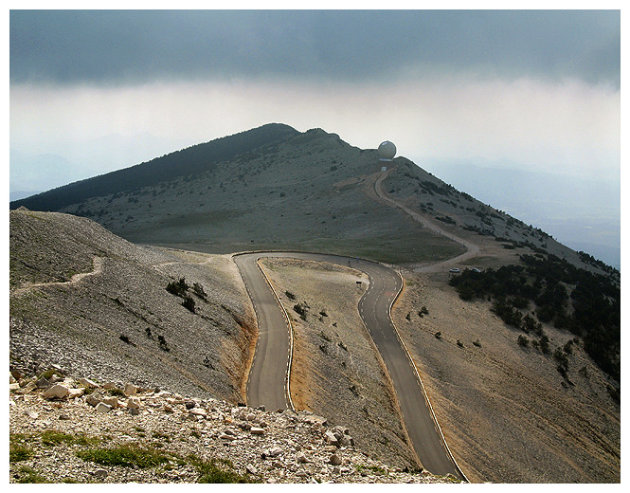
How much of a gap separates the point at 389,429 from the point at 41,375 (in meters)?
18.2

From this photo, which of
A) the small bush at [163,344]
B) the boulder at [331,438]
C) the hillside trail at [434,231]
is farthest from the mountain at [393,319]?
the boulder at [331,438]

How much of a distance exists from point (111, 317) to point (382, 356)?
2056cm

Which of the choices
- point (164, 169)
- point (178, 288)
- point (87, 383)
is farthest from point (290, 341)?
point (164, 169)

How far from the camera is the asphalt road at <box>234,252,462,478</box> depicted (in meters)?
26.6

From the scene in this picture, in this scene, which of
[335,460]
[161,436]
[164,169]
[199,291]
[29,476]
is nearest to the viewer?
[29,476]

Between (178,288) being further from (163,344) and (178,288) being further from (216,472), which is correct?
(216,472)

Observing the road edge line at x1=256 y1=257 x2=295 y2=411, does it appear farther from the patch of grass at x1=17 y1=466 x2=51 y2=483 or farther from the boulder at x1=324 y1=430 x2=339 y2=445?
the patch of grass at x1=17 y1=466 x2=51 y2=483

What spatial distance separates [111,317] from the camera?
25047 mm

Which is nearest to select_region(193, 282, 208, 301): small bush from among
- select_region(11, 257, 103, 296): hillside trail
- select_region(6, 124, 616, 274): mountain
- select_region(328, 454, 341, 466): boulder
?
select_region(11, 257, 103, 296): hillside trail

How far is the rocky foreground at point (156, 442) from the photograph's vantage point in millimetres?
11742

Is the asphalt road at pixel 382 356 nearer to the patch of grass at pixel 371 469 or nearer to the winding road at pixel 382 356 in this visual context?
the winding road at pixel 382 356

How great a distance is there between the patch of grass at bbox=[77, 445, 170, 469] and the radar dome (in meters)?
105

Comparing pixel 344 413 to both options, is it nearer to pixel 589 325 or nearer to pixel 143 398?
pixel 143 398

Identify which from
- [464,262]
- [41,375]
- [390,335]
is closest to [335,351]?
[390,335]
